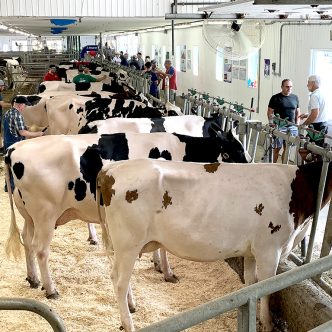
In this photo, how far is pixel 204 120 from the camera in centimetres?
627

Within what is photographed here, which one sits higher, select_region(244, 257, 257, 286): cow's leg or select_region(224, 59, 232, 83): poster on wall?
select_region(224, 59, 232, 83): poster on wall

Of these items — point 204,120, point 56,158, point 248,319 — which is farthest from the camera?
point 204,120

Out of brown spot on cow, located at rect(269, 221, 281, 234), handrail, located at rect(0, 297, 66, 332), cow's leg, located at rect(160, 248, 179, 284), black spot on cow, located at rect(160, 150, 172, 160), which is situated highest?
handrail, located at rect(0, 297, 66, 332)

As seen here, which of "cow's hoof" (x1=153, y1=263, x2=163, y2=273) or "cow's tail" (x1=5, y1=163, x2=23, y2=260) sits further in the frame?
"cow's hoof" (x1=153, y1=263, x2=163, y2=273)

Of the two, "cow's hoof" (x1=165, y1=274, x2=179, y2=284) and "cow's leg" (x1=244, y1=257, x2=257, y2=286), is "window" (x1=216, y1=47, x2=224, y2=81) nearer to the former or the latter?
"cow's hoof" (x1=165, y1=274, x2=179, y2=284)

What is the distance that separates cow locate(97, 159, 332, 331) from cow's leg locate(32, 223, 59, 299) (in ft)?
3.22

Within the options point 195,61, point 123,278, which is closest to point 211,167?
point 123,278

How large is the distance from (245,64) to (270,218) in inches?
423

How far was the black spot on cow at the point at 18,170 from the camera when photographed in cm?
478

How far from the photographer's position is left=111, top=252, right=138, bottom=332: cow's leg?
13.2 feet

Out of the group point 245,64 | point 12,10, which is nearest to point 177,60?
point 245,64

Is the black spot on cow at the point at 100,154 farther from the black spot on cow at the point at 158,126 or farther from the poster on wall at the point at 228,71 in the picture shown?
the poster on wall at the point at 228,71

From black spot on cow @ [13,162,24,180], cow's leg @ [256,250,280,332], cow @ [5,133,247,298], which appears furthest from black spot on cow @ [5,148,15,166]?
cow's leg @ [256,250,280,332]

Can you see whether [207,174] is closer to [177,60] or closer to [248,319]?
[248,319]
